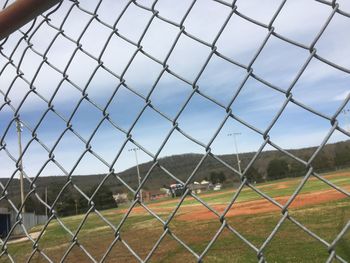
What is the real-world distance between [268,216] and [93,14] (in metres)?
16.0

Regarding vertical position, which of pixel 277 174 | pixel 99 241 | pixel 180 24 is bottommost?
pixel 99 241

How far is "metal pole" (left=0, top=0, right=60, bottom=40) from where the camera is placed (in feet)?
4.69

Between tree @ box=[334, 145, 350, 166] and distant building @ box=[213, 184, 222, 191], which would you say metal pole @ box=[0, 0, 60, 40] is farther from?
distant building @ box=[213, 184, 222, 191]

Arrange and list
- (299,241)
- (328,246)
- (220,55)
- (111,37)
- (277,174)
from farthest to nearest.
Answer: (277,174) < (299,241) < (111,37) < (220,55) < (328,246)

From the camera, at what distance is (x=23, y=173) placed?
1818mm

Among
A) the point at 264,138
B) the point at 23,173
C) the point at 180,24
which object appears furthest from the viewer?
the point at 23,173

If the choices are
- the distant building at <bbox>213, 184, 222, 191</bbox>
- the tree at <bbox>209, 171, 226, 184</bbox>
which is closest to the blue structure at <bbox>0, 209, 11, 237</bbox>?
the tree at <bbox>209, 171, 226, 184</bbox>

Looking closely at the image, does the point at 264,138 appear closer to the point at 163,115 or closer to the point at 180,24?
the point at 163,115

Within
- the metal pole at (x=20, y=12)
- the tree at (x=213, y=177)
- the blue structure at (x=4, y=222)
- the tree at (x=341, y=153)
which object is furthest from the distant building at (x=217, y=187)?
the metal pole at (x=20, y=12)

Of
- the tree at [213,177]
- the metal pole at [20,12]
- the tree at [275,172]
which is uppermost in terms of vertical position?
the tree at [275,172]

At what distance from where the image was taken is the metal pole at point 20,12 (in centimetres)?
143

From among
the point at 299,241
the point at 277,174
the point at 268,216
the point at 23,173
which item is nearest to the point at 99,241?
the point at 268,216

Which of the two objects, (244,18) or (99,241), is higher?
(244,18)

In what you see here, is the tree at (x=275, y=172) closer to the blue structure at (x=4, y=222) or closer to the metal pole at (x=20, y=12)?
the blue structure at (x=4, y=222)
